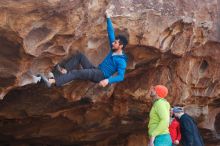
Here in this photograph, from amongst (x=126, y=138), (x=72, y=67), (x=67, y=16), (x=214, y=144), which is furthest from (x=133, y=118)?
(x=67, y=16)

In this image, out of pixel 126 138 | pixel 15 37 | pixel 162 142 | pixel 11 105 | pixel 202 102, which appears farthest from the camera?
pixel 126 138

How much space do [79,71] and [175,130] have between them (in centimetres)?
179

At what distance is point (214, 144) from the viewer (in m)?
11.6

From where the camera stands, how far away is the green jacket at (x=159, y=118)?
635cm

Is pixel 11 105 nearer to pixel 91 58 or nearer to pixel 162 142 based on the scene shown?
pixel 91 58

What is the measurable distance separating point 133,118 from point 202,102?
146 centimetres

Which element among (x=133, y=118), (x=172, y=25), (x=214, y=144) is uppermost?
(x=172, y=25)

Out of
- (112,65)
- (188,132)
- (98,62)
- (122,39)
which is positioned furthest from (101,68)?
(188,132)

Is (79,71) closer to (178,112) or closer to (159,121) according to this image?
(159,121)

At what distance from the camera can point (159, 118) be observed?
649cm

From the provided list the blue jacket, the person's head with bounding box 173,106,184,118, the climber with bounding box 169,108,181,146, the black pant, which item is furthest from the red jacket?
the black pant

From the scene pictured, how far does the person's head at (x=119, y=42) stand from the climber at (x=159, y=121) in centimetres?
79

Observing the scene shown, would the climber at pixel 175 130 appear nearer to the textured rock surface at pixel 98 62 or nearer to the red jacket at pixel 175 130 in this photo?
the red jacket at pixel 175 130

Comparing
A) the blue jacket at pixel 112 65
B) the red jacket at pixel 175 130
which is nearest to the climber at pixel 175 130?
the red jacket at pixel 175 130
